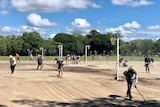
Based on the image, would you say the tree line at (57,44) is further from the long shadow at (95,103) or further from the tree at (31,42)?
the long shadow at (95,103)

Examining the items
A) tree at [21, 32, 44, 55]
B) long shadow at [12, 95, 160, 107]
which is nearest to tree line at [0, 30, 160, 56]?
tree at [21, 32, 44, 55]

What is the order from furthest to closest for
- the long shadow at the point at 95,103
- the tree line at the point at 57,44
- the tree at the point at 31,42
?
the tree at the point at 31,42
the tree line at the point at 57,44
the long shadow at the point at 95,103

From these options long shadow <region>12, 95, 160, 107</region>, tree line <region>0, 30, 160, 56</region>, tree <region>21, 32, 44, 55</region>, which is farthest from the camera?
tree <region>21, 32, 44, 55</region>

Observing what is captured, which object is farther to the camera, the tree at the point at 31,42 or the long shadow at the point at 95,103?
the tree at the point at 31,42

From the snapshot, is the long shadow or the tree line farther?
the tree line

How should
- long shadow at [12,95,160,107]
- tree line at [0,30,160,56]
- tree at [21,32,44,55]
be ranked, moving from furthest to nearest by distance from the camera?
tree at [21,32,44,55] < tree line at [0,30,160,56] < long shadow at [12,95,160,107]

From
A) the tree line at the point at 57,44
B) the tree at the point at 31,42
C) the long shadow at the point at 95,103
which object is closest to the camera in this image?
the long shadow at the point at 95,103

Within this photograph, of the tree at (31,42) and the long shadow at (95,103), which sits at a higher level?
the tree at (31,42)

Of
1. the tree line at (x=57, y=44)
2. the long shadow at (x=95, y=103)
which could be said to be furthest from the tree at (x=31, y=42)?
the long shadow at (x=95, y=103)

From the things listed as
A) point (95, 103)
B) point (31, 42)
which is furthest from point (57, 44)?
point (95, 103)

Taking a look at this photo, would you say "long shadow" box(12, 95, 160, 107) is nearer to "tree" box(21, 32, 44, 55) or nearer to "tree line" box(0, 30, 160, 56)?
"tree line" box(0, 30, 160, 56)

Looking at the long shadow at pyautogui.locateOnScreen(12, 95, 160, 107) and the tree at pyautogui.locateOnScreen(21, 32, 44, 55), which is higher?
the tree at pyautogui.locateOnScreen(21, 32, 44, 55)

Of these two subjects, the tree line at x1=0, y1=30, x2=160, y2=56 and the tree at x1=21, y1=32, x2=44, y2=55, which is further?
the tree at x1=21, y1=32, x2=44, y2=55

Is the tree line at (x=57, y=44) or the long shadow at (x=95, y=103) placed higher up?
the tree line at (x=57, y=44)
